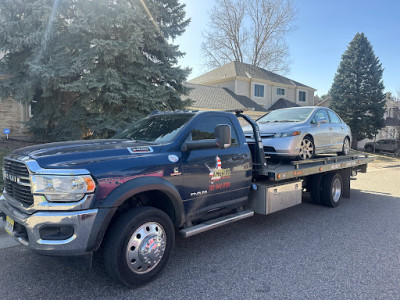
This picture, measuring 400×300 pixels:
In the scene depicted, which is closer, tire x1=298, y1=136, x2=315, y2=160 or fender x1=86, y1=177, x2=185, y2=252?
fender x1=86, y1=177, x2=185, y2=252

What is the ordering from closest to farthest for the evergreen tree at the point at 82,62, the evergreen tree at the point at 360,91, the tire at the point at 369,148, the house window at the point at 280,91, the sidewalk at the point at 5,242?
the sidewalk at the point at 5,242 < the evergreen tree at the point at 82,62 < the evergreen tree at the point at 360,91 < the tire at the point at 369,148 < the house window at the point at 280,91

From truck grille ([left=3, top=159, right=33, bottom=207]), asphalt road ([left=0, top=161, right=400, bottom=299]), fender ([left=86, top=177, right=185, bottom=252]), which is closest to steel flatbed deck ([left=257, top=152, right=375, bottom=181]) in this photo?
asphalt road ([left=0, top=161, right=400, bottom=299])

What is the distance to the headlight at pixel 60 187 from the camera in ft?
9.09

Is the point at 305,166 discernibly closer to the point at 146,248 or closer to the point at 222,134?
the point at 222,134

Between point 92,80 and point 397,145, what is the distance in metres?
26.2

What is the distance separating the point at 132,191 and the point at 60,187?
70 cm

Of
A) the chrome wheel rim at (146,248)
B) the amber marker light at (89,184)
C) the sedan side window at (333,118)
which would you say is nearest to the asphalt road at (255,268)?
the chrome wheel rim at (146,248)

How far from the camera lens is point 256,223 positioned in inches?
220

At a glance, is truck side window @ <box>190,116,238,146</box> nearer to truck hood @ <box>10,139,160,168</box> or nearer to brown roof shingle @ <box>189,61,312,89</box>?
truck hood @ <box>10,139,160,168</box>

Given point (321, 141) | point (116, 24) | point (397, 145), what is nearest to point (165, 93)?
point (116, 24)

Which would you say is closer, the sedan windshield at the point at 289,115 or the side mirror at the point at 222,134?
the side mirror at the point at 222,134

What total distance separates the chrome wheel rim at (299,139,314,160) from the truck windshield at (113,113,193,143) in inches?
117

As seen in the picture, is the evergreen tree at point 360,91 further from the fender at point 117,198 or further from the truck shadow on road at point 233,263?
the fender at point 117,198

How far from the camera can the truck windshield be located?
12.9 ft
